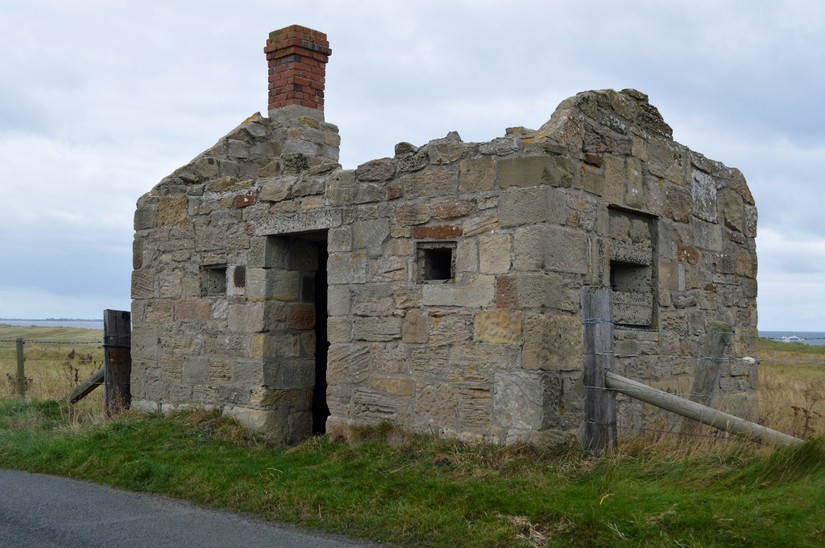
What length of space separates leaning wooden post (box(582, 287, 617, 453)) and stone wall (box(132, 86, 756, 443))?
0.11m

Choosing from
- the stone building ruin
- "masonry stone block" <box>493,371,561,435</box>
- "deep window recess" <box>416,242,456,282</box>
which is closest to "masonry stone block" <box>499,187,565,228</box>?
the stone building ruin

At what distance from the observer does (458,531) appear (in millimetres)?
4934

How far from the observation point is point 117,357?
1037cm

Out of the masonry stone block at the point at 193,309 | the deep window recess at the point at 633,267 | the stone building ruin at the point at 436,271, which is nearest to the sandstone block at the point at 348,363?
the stone building ruin at the point at 436,271

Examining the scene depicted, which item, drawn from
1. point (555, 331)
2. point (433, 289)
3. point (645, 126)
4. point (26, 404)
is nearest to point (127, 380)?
point (26, 404)

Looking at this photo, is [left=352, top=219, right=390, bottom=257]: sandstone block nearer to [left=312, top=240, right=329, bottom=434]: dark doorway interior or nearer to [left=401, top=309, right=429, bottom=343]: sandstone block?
[left=401, top=309, right=429, bottom=343]: sandstone block

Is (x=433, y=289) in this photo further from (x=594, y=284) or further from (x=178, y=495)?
(x=178, y=495)

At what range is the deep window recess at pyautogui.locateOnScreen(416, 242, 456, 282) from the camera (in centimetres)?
709

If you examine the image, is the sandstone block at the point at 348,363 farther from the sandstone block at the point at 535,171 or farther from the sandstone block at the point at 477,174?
the sandstone block at the point at 535,171

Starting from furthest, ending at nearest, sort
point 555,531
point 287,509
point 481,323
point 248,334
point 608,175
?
1. point 248,334
2. point 608,175
3. point 481,323
4. point 287,509
5. point 555,531

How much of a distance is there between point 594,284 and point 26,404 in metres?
8.06

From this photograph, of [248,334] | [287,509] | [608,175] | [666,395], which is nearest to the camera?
[287,509]

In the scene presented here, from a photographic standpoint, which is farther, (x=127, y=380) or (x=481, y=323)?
(x=127, y=380)

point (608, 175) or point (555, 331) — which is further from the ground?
point (608, 175)
